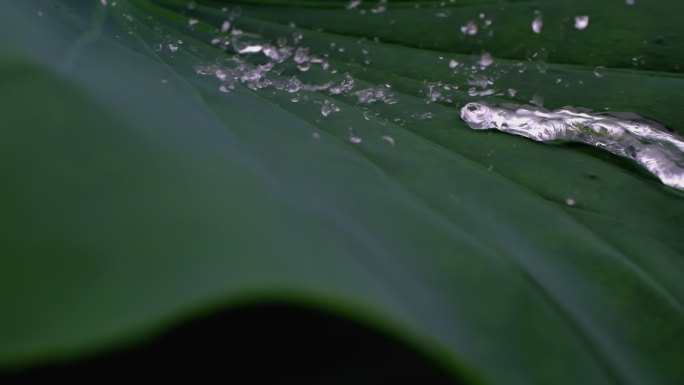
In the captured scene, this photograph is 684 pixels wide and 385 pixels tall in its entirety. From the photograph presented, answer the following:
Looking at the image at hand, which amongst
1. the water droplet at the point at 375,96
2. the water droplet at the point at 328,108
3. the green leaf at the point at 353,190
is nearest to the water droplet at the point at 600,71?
the green leaf at the point at 353,190

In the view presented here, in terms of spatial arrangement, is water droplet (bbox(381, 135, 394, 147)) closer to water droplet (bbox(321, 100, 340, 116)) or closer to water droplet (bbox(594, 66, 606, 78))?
water droplet (bbox(321, 100, 340, 116))

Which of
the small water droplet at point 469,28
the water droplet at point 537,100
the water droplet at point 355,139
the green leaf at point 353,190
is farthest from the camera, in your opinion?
the small water droplet at point 469,28

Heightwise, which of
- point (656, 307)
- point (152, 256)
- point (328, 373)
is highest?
point (152, 256)

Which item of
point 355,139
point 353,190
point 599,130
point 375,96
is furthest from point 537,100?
point 353,190

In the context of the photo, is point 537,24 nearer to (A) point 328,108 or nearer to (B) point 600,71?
(B) point 600,71

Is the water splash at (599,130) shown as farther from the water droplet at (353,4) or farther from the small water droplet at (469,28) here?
the water droplet at (353,4)

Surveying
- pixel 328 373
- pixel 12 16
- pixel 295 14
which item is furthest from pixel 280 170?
pixel 328 373

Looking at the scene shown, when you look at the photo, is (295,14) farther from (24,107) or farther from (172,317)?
(172,317)
